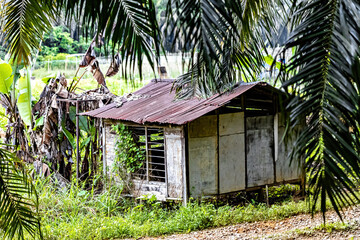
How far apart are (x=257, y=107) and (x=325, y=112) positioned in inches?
332

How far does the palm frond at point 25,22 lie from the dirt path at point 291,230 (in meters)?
4.58

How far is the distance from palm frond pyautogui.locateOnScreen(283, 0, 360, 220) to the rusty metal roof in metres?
6.24

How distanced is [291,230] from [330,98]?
5.52 meters

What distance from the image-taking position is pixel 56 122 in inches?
476

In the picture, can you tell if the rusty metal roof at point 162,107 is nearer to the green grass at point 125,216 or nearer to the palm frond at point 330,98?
the green grass at point 125,216

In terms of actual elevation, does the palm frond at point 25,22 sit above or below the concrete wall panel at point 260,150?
above

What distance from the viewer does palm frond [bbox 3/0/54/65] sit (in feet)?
14.3

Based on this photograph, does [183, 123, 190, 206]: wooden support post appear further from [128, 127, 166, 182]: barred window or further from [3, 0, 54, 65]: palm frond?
[3, 0, 54, 65]: palm frond

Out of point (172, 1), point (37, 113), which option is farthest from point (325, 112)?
point (37, 113)

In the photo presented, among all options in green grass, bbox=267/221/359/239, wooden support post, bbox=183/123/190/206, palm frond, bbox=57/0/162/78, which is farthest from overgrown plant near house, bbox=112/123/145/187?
palm frond, bbox=57/0/162/78

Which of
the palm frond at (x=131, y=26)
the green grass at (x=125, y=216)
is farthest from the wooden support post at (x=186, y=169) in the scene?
the palm frond at (x=131, y=26)

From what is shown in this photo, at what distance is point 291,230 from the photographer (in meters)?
7.79

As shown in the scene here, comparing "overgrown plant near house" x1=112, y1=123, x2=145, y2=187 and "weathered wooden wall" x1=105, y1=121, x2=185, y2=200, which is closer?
"weathered wooden wall" x1=105, y1=121, x2=185, y2=200

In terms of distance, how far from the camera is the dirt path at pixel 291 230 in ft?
23.4
